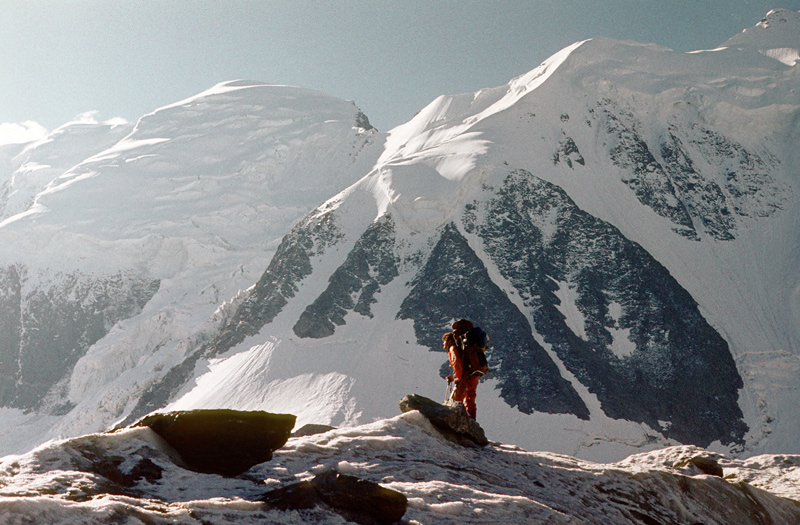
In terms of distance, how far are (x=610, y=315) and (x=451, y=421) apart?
250 feet

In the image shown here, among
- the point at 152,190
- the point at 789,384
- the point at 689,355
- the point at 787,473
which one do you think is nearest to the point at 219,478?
the point at 787,473

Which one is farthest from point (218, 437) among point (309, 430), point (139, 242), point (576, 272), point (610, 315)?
point (139, 242)

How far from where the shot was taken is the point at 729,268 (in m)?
93.9

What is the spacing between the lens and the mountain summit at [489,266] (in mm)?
74750

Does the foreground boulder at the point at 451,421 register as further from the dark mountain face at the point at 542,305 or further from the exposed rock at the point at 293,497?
the dark mountain face at the point at 542,305

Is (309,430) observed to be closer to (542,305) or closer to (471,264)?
(542,305)

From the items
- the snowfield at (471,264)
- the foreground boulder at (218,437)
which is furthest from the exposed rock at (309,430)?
the snowfield at (471,264)

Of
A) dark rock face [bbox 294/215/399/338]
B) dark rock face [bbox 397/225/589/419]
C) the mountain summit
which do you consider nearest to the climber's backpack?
the mountain summit

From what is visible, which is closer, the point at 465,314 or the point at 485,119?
the point at 465,314

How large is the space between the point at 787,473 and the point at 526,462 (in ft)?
26.4

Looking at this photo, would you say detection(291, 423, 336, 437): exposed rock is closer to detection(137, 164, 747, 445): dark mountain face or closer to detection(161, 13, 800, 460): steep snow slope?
detection(161, 13, 800, 460): steep snow slope

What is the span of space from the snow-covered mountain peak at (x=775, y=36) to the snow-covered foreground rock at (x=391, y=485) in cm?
13292

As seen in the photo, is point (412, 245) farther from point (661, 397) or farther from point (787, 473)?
point (787, 473)

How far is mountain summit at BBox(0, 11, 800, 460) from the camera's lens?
74.8 metres
